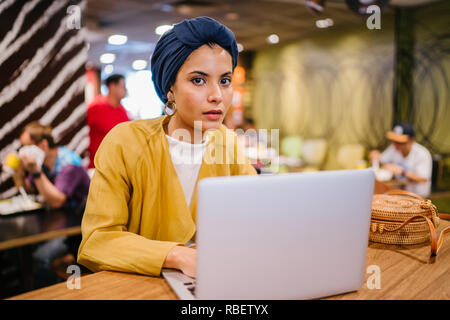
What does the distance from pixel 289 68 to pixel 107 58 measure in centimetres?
560

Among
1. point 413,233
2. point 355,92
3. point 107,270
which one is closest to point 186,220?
point 107,270

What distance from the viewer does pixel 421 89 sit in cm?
532

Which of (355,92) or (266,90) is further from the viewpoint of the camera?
(266,90)

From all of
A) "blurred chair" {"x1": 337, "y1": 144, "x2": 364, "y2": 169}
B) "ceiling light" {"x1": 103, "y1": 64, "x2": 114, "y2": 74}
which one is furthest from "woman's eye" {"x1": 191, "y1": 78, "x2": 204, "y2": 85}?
"ceiling light" {"x1": 103, "y1": 64, "x2": 114, "y2": 74}

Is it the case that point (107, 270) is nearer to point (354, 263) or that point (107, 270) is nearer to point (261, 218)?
point (261, 218)

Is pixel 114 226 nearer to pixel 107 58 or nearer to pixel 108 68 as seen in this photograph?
pixel 107 58

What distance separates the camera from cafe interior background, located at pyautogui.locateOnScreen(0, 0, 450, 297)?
3396mm

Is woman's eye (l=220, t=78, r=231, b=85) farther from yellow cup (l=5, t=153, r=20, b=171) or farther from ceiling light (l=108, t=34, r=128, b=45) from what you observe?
ceiling light (l=108, t=34, r=128, b=45)

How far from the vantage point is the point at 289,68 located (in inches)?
294

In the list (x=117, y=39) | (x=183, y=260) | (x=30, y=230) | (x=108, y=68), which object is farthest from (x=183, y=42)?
(x=108, y=68)

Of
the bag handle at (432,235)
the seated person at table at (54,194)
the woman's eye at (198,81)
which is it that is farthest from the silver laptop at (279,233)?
the seated person at table at (54,194)

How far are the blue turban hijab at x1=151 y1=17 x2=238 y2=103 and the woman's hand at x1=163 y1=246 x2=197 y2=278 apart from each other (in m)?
0.51

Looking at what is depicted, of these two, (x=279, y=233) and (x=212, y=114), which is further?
(x=212, y=114)

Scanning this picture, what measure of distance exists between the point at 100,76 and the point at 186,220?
12458 mm
